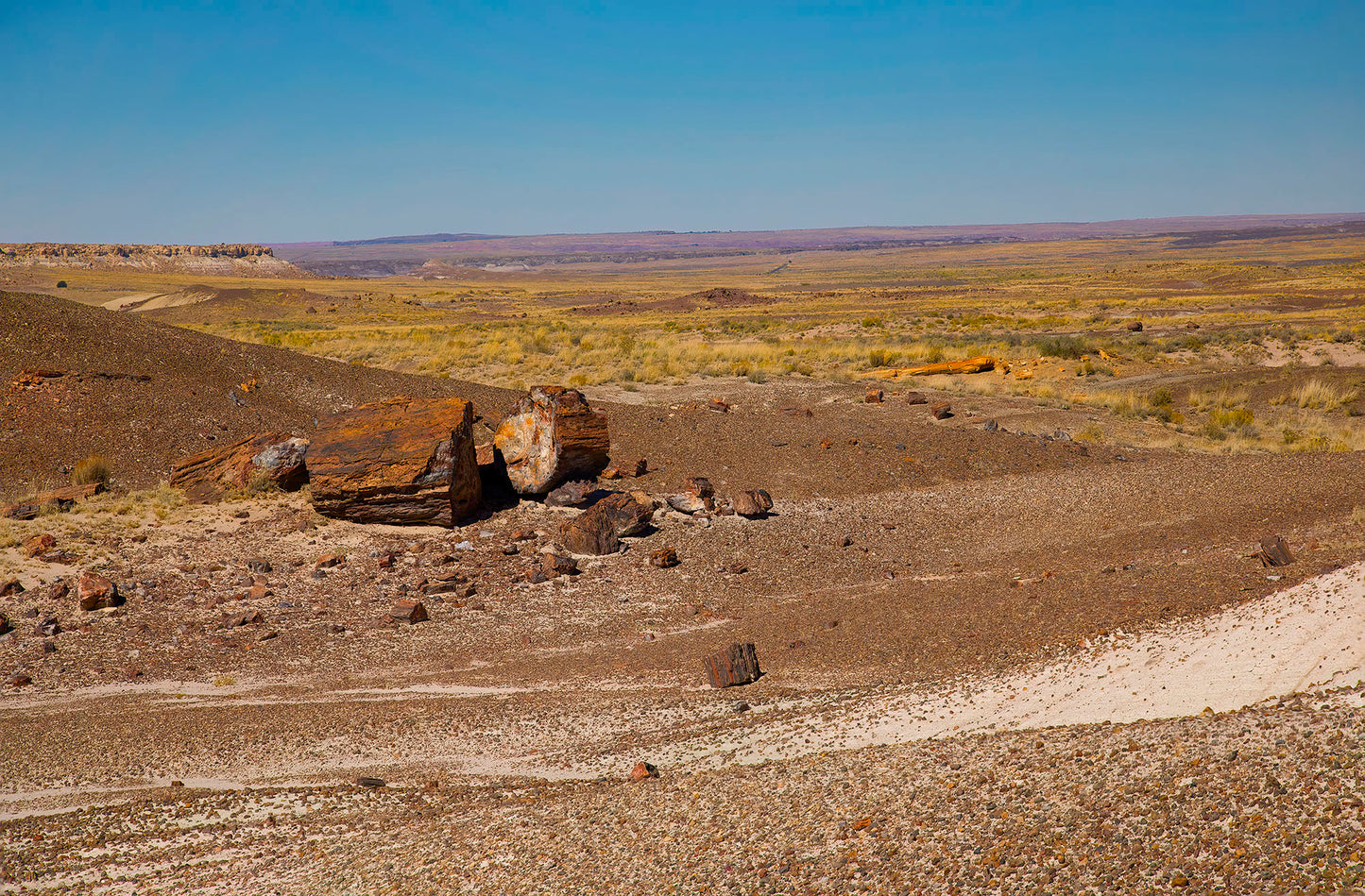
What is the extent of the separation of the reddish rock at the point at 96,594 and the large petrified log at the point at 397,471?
3441 millimetres

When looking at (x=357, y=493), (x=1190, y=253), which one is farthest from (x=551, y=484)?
(x=1190, y=253)

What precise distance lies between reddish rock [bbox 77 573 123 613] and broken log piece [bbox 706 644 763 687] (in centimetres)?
795

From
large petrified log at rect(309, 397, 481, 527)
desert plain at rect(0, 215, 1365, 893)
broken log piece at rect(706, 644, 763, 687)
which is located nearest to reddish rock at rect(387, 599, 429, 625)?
desert plain at rect(0, 215, 1365, 893)

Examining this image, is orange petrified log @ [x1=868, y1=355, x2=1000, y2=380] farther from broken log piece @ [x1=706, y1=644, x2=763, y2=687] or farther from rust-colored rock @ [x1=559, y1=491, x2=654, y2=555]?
broken log piece @ [x1=706, y1=644, x2=763, y2=687]

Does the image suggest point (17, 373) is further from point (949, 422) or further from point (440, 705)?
point (949, 422)

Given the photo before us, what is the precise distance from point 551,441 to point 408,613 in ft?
16.8

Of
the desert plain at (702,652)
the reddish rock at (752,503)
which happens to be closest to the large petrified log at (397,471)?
the desert plain at (702,652)

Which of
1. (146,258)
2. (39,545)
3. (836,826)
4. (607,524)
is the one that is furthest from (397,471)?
(146,258)

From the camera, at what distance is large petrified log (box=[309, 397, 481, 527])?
15070 millimetres

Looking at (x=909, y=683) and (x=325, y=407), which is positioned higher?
(x=325, y=407)

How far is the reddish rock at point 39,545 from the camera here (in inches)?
528

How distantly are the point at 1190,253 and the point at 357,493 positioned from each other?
628 ft

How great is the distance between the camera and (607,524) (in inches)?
585

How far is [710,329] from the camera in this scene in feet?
180
